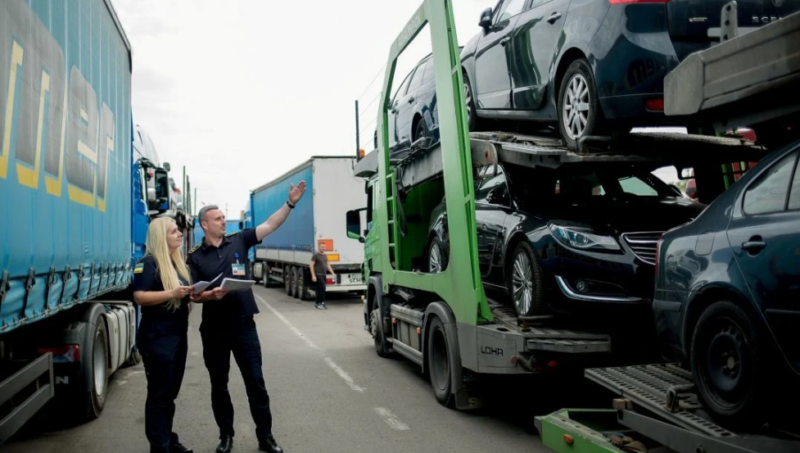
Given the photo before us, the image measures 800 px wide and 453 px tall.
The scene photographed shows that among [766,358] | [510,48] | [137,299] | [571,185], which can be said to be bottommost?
[766,358]

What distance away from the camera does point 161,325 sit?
5.23 metres

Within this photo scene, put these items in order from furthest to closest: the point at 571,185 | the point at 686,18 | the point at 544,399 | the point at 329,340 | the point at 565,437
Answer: the point at 329,340, the point at 544,399, the point at 571,185, the point at 686,18, the point at 565,437

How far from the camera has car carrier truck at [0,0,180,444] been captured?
13.5ft

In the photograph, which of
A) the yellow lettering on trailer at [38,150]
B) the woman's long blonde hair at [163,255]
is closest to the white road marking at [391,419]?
the woman's long blonde hair at [163,255]

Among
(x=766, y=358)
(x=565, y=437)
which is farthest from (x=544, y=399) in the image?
(x=766, y=358)

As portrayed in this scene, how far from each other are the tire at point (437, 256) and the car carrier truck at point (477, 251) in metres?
0.29

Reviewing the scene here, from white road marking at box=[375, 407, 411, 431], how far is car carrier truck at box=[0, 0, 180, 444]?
265 centimetres

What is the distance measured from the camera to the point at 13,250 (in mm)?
4059

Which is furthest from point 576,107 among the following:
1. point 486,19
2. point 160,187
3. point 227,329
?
point 160,187

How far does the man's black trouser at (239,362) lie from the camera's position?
18.6 feet

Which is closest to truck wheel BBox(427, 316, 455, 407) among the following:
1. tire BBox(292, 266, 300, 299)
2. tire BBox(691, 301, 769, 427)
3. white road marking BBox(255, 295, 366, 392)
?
white road marking BBox(255, 295, 366, 392)

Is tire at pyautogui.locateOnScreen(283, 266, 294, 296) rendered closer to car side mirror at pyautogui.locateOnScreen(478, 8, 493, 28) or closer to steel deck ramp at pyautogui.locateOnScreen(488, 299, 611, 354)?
car side mirror at pyautogui.locateOnScreen(478, 8, 493, 28)

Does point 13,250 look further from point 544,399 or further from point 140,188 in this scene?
point 140,188

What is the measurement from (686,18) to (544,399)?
12.9 feet
